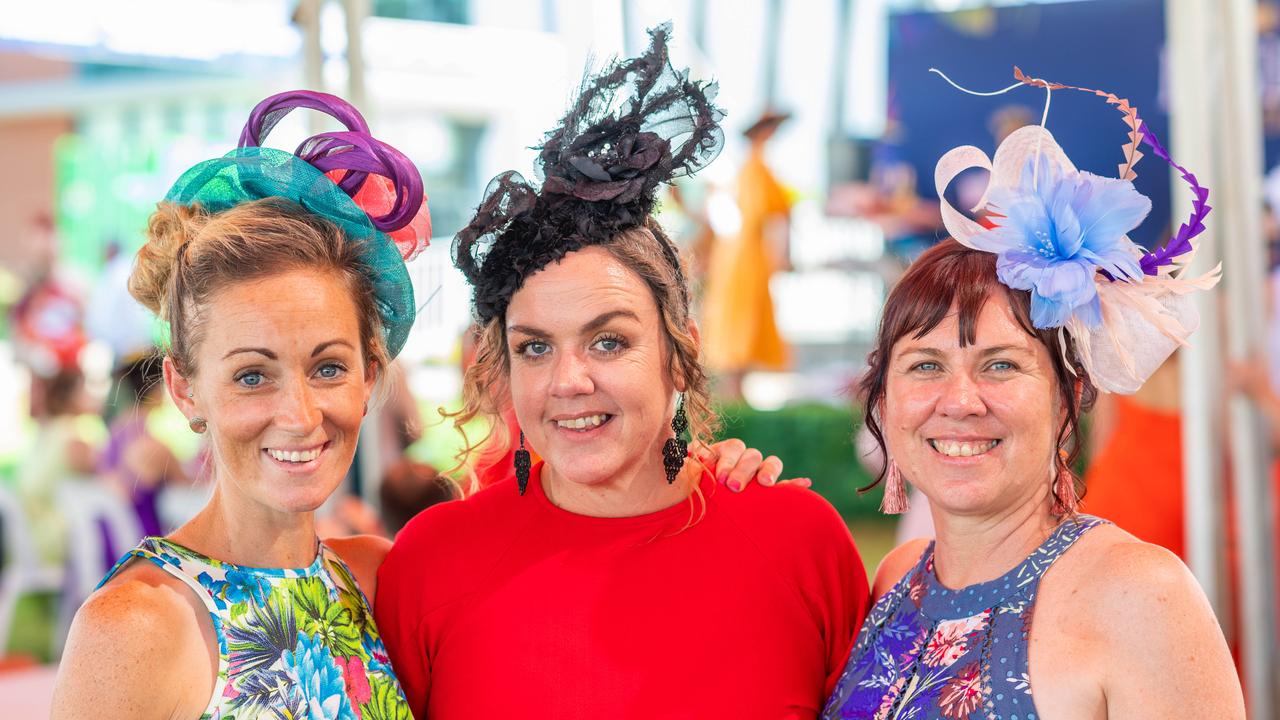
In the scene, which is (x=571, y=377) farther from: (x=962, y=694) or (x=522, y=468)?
(x=962, y=694)

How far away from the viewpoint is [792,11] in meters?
13.2

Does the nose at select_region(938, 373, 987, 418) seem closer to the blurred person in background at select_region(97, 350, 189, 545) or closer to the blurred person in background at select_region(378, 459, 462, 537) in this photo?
the blurred person in background at select_region(378, 459, 462, 537)

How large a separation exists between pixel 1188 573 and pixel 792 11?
12.4 meters

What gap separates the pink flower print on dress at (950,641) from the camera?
171cm

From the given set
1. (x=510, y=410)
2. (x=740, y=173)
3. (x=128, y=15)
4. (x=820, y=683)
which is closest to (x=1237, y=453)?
(x=820, y=683)

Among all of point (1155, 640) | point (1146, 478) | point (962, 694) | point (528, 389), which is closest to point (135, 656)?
point (528, 389)

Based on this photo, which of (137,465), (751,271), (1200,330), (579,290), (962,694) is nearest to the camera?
(962,694)

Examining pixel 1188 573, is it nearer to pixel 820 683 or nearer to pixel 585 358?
pixel 820 683

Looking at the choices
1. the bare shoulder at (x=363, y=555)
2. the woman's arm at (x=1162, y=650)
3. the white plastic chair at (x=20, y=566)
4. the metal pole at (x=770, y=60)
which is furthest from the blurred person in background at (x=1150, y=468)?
the metal pole at (x=770, y=60)

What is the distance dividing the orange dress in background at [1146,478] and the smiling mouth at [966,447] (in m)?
2.40

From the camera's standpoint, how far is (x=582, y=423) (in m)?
1.99

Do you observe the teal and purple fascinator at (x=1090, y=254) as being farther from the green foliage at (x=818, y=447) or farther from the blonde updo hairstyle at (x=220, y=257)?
the green foliage at (x=818, y=447)

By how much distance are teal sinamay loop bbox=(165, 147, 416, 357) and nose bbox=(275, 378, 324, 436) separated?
25cm

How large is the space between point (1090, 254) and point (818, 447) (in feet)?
21.3
